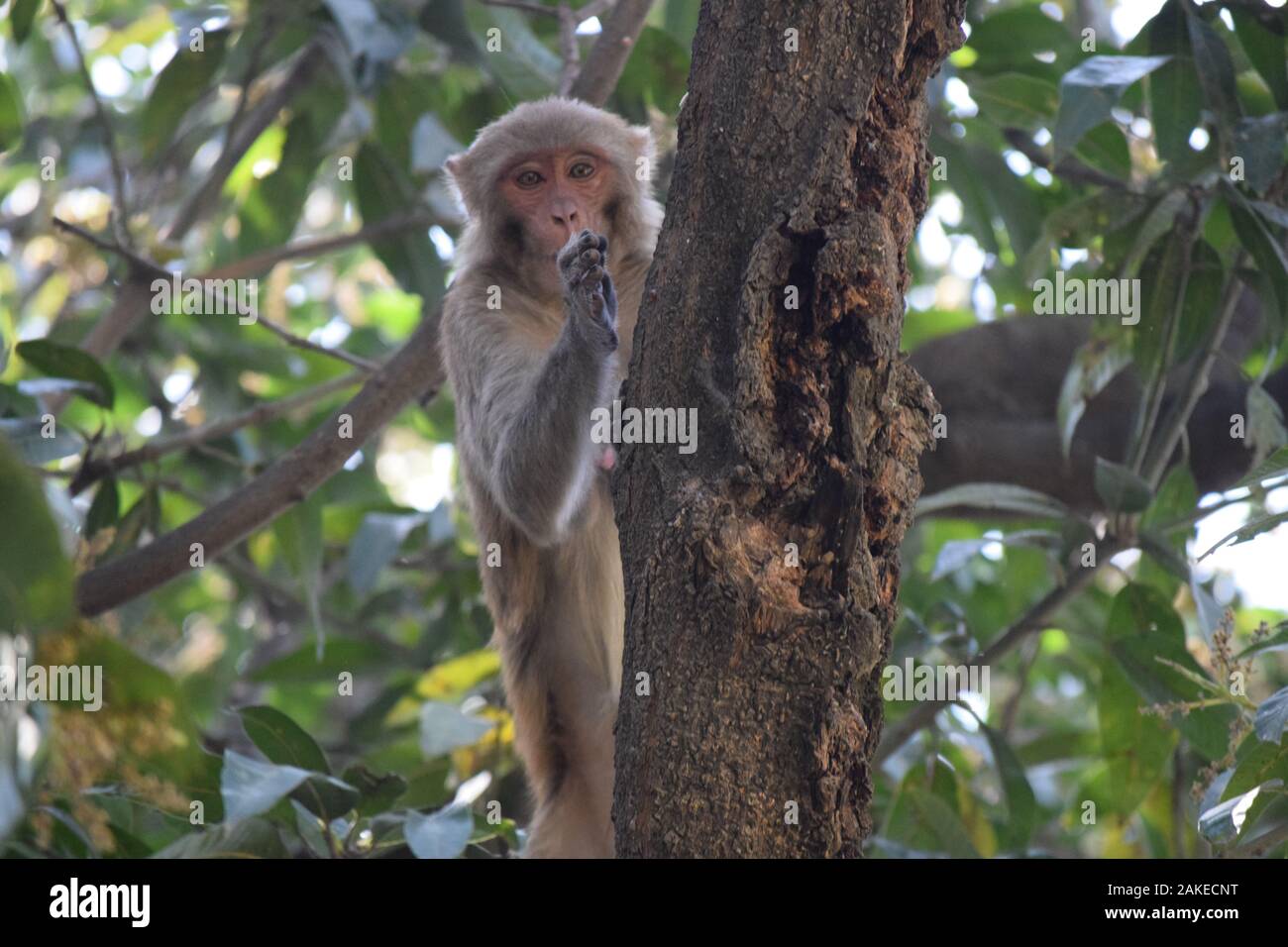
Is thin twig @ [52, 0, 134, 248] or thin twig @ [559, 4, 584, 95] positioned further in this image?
thin twig @ [559, 4, 584, 95]

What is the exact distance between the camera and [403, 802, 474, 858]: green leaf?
3.37m

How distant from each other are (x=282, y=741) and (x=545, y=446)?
1.12m

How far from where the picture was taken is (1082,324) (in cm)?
634

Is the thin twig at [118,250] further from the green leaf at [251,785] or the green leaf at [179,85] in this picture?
the green leaf at [251,785]

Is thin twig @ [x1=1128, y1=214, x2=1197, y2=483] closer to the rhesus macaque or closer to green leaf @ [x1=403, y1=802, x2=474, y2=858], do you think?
the rhesus macaque

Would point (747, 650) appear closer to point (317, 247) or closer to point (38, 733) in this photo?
point (38, 733)

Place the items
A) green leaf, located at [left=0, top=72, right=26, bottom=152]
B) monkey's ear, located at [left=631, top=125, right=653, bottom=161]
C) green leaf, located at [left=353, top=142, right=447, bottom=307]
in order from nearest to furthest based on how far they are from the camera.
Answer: green leaf, located at [left=0, top=72, right=26, bottom=152] < monkey's ear, located at [left=631, top=125, right=653, bottom=161] < green leaf, located at [left=353, top=142, right=447, bottom=307]

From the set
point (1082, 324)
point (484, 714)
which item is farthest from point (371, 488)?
point (1082, 324)

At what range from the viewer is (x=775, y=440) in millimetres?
2750

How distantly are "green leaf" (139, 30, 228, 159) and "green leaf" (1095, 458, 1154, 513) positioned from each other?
13.0 feet

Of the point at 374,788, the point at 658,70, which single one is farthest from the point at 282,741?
the point at 658,70

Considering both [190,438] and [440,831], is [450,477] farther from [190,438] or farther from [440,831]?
[440,831]

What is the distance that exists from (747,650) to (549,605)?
2.15 metres

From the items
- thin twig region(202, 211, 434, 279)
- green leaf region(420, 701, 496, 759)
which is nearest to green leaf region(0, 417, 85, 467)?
green leaf region(420, 701, 496, 759)
